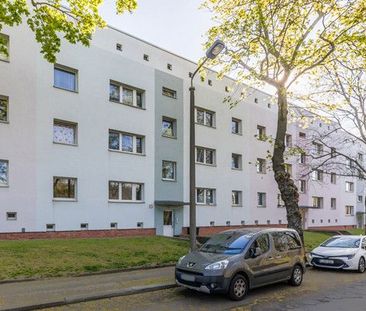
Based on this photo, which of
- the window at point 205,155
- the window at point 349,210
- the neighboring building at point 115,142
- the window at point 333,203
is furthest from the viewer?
the window at point 349,210

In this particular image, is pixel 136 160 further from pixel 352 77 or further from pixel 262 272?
pixel 262 272

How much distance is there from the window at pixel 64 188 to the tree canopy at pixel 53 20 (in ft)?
31.0

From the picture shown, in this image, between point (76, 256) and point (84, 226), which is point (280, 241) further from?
point (84, 226)

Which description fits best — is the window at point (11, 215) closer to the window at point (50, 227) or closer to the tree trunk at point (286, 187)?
the window at point (50, 227)

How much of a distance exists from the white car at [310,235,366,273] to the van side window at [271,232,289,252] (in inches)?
140

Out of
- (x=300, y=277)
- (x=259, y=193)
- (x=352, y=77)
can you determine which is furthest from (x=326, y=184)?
(x=300, y=277)

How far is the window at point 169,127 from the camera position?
84.0 ft

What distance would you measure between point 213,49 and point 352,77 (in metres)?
14.5

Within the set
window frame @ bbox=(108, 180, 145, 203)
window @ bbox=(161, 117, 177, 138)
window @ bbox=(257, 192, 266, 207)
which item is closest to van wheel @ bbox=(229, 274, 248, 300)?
window frame @ bbox=(108, 180, 145, 203)

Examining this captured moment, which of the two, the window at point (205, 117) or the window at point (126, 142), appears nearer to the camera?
the window at point (126, 142)

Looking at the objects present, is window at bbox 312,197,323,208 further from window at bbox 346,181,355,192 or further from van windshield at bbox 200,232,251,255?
van windshield at bbox 200,232,251,255

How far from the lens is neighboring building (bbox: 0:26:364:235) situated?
18.4 m

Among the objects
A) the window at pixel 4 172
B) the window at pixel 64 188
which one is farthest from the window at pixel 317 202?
the window at pixel 4 172

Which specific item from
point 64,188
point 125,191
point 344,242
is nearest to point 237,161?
point 125,191
